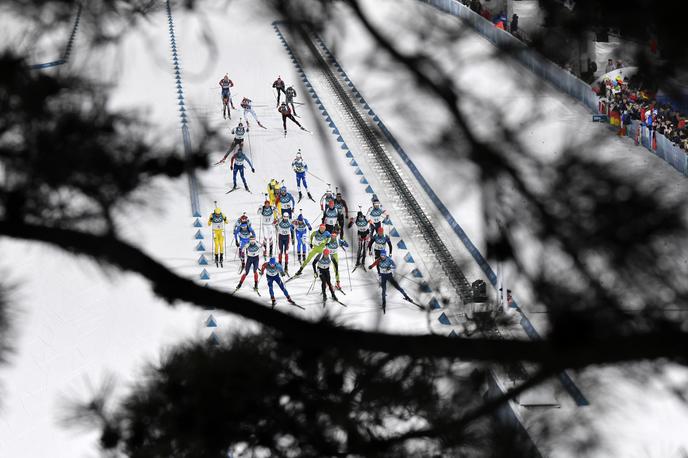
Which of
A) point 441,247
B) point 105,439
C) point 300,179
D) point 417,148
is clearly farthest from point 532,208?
point 300,179

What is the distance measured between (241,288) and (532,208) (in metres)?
13.6

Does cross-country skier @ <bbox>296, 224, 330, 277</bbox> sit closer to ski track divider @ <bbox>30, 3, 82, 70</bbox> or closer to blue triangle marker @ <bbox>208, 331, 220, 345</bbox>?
blue triangle marker @ <bbox>208, 331, 220, 345</bbox>

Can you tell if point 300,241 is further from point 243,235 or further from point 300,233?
point 243,235

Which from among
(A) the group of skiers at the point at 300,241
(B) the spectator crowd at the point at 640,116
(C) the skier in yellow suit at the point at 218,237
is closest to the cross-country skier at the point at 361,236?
(A) the group of skiers at the point at 300,241

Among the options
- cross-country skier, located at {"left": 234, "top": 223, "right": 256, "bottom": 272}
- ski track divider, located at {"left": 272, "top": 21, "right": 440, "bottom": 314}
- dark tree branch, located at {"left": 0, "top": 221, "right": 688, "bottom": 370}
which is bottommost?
ski track divider, located at {"left": 272, "top": 21, "right": 440, "bottom": 314}

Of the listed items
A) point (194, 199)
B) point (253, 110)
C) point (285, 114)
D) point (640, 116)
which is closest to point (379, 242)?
point (194, 199)

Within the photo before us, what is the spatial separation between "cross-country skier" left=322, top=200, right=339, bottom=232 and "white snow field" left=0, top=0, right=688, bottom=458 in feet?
2.43

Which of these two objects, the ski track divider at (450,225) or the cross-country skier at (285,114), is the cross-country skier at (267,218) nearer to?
the ski track divider at (450,225)

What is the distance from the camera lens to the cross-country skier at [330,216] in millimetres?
18219

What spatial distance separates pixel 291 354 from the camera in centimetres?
416

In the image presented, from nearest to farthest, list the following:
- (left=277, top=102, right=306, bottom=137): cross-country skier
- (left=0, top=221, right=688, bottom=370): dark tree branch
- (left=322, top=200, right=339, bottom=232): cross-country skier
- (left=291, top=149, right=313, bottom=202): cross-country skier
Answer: (left=0, top=221, right=688, bottom=370): dark tree branch
(left=322, top=200, right=339, bottom=232): cross-country skier
(left=291, top=149, right=313, bottom=202): cross-country skier
(left=277, top=102, right=306, bottom=137): cross-country skier

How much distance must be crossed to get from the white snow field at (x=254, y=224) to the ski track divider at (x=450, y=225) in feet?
0.26

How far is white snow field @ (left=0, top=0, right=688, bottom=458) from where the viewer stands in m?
3.66

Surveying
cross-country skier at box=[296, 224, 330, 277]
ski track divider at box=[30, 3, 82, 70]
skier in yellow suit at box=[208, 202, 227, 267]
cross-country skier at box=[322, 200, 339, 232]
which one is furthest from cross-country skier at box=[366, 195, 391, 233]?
ski track divider at box=[30, 3, 82, 70]
